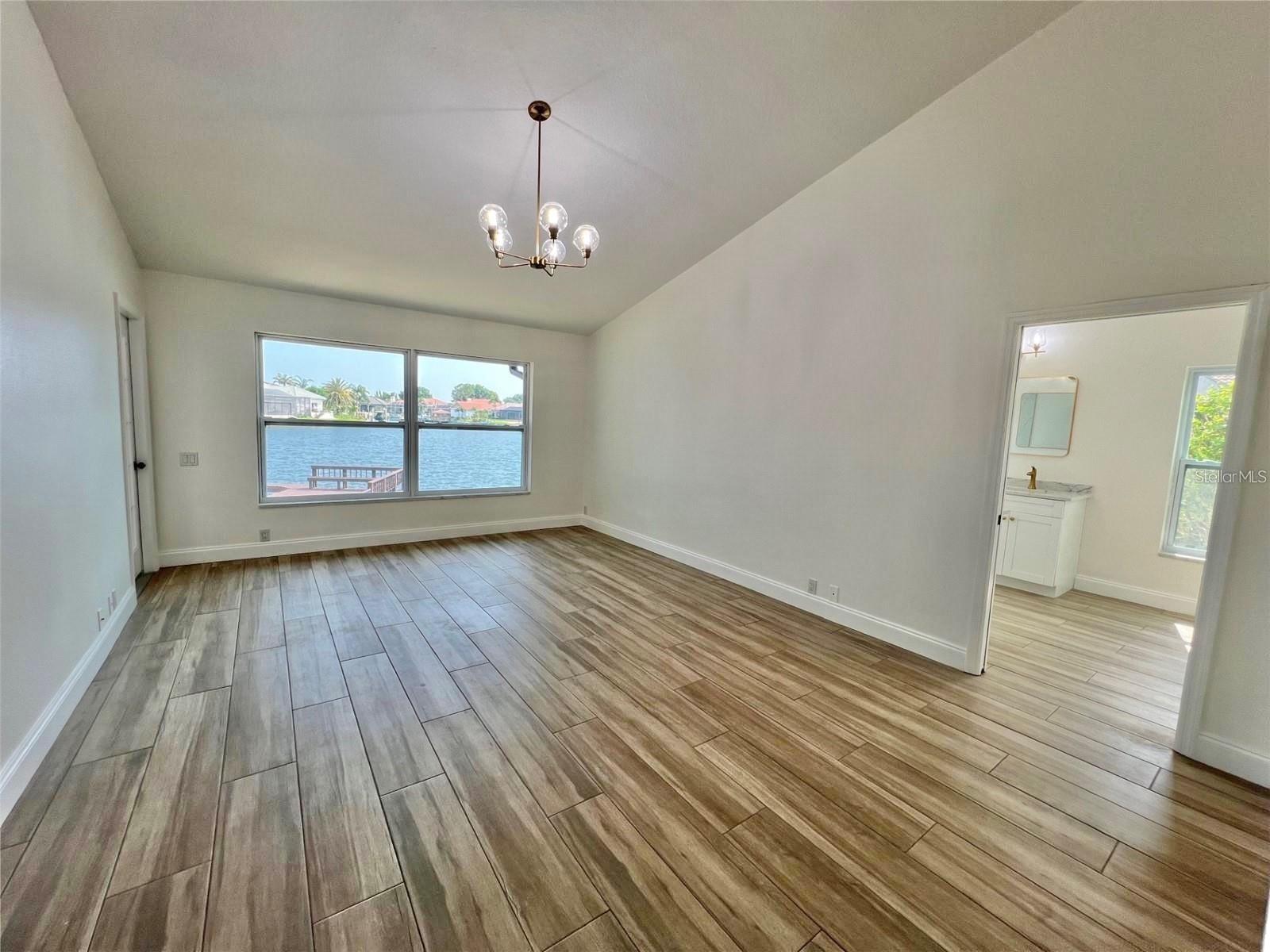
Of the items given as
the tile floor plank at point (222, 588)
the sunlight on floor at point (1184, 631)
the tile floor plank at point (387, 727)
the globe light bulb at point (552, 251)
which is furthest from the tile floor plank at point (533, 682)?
the sunlight on floor at point (1184, 631)

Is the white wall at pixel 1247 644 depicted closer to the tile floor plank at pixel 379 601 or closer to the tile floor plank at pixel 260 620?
the tile floor plank at pixel 379 601

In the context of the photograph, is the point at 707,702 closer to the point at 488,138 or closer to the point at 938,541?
the point at 938,541

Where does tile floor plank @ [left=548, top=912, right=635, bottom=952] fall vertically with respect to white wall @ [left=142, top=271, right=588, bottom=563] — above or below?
below

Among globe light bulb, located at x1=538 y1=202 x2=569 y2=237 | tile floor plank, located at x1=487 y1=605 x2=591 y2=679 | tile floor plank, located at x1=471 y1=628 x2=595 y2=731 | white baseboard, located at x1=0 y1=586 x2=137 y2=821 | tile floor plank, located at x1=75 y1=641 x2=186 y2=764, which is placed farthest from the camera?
tile floor plank, located at x1=487 y1=605 x2=591 y2=679

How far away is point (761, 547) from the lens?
414 centimetres

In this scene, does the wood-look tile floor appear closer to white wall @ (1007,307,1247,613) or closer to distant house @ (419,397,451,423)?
white wall @ (1007,307,1247,613)

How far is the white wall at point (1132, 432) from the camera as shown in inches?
153

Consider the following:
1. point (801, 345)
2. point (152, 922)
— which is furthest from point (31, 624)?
point (801, 345)

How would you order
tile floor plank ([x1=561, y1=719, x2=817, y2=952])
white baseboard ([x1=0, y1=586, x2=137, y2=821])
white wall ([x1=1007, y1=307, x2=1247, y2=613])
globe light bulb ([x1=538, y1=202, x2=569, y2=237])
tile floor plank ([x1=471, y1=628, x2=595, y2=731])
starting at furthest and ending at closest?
white wall ([x1=1007, y1=307, x2=1247, y2=613])
globe light bulb ([x1=538, y1=202, x2=569, y2=237])
tile floor plank ([x1=471, y1=628, x2=595, y2=731])
white baseboard ([x1=0, y1=586, x2=137, y2=821])
tile floor plank ([x1=561, y1=719, x2=817, y2=952])

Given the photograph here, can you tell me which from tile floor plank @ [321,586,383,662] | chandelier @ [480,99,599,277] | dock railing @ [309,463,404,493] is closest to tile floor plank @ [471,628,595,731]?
tile floor plank @ [321,586,383,662]

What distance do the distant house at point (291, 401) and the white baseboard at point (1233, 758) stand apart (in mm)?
6654

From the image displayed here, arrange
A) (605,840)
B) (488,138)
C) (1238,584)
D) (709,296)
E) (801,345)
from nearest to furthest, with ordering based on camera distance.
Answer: (605,840), (1238,584), (488,138), (801,345), (709,296)

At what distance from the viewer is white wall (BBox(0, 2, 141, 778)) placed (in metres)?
1.77

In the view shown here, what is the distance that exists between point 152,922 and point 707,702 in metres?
2.07
